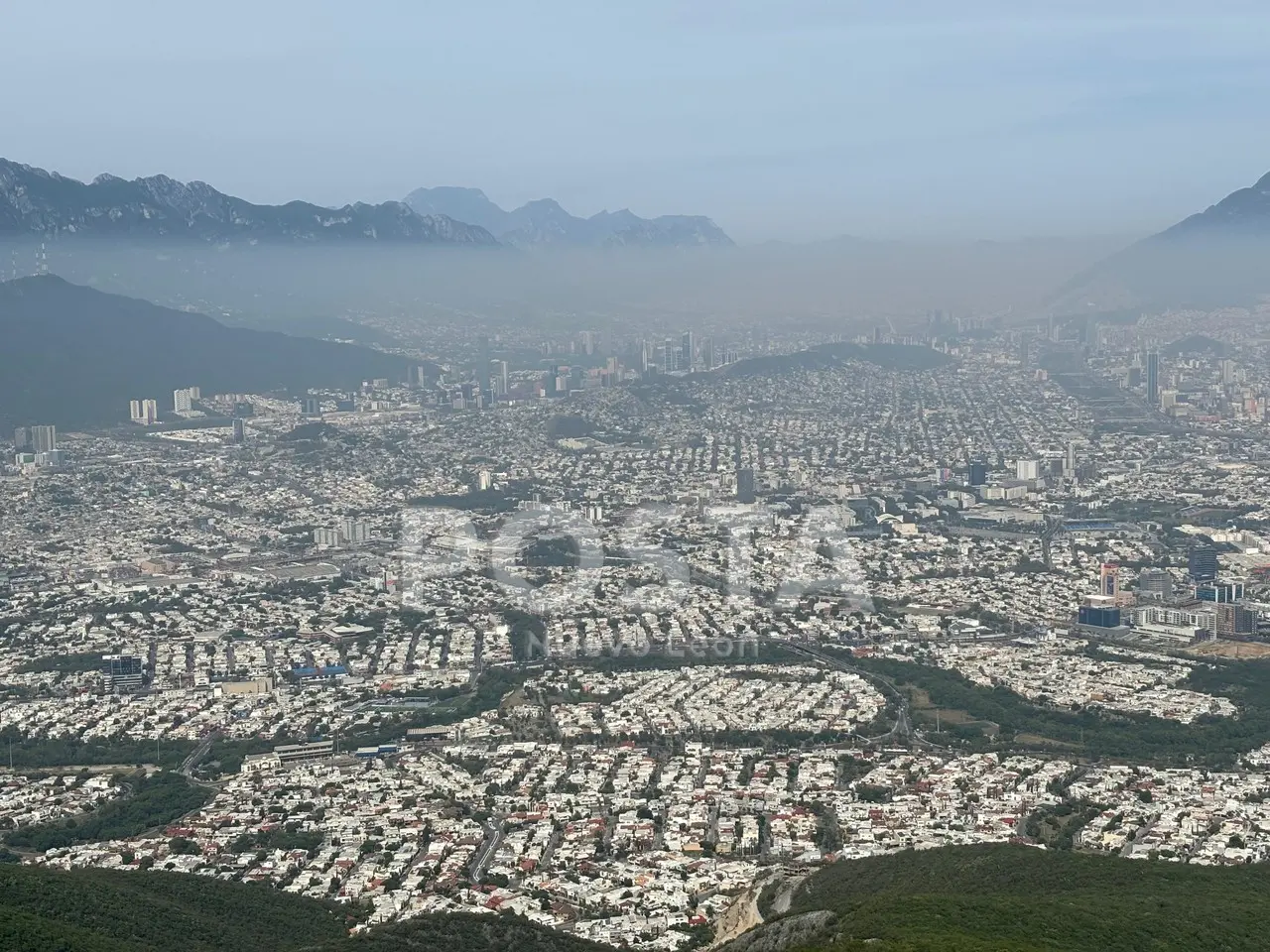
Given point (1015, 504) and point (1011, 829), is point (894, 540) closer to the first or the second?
point (1015, 504)

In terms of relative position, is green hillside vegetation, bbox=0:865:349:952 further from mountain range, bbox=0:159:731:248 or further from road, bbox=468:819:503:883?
mountain range, bbox=0:159:731:248

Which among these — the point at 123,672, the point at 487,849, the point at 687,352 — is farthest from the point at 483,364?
the point at 487,849

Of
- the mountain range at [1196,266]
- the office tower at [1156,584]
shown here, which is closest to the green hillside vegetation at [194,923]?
the office tower at [1156,584]

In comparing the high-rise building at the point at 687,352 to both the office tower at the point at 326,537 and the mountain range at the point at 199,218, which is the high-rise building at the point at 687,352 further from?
the office tower at the point at 326,537

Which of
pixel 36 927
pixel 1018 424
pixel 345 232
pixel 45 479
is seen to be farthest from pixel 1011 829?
pixel 345 232

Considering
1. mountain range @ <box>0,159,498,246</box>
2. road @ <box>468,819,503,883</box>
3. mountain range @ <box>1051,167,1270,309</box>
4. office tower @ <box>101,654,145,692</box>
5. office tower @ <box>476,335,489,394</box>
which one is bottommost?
office tower @ <box>101,654,145,692</box>

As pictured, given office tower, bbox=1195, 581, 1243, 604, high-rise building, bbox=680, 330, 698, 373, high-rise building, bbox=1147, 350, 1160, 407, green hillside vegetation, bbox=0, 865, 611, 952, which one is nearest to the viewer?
green hillside vegetation, bbox=0, 865, 611, 952

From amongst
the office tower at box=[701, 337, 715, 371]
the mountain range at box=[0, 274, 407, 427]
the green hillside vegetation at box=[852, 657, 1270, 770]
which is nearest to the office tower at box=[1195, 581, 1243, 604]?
the green hillside vegetation at box=[852, 657, 1270, 770]
